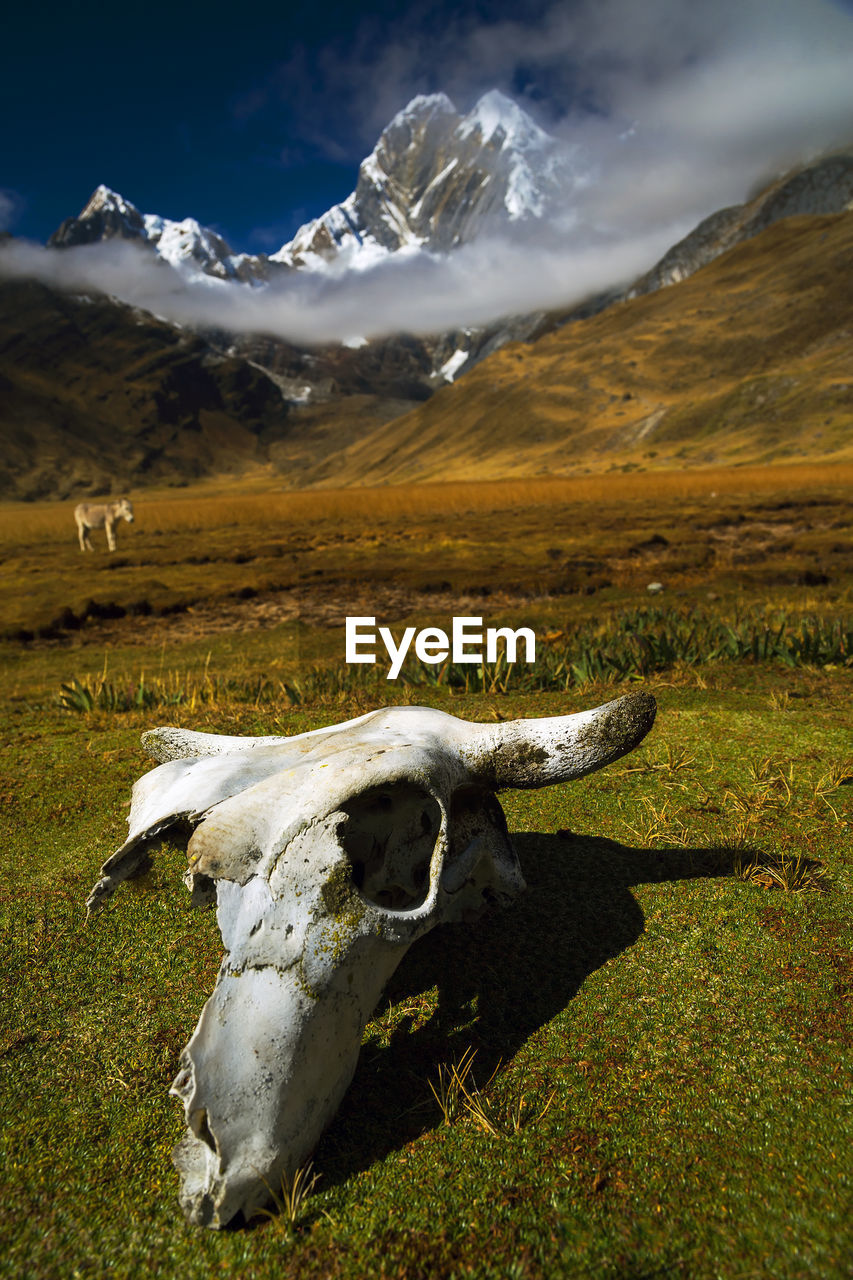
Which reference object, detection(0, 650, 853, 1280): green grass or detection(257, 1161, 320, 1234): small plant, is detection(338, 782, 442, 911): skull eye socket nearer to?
detection(0, 650, 853, 1280): green grass

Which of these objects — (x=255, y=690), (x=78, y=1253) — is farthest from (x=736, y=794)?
(x=255, y=690)

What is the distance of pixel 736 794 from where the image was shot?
13.4ft

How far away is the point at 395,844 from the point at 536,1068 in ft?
2.58

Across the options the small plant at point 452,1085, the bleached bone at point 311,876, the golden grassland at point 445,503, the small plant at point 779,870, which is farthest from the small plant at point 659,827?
the golden grassland at point 445,503

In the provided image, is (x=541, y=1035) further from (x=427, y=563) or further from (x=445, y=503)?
(x=445, y=503)

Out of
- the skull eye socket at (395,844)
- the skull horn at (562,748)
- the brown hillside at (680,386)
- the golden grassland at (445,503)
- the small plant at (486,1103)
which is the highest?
the brown hillside at (680,386)

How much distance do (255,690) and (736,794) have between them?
4638 millimetres

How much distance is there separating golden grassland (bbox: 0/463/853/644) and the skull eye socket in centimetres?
1006

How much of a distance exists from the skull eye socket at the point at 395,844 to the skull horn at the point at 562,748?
25 centimetres

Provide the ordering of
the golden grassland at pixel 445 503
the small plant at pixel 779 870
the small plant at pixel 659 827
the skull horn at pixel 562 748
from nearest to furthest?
1. the skull horn at pixel 562 748
2. the small plant at pixel 779 870
3. the small plant at pixel 659 827
4. the golden grassland at pixel 445 503

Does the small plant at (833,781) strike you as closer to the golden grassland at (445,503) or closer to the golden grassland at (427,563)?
the golden grassland at (427,563)

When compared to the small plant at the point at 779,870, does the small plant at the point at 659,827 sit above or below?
below

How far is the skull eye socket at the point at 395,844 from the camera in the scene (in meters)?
2.22

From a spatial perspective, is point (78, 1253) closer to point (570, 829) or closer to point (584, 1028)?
point (584, 1028)
